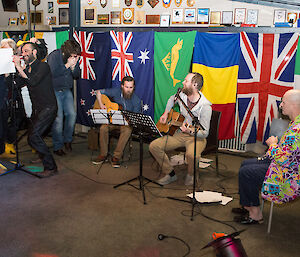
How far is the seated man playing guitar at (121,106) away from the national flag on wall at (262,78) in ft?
5.79

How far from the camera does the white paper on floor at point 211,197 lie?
438 centimetres

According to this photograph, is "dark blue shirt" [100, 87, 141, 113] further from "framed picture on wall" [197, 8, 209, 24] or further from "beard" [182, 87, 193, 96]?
"framed picture on wall" [197, 8, 209, 24]

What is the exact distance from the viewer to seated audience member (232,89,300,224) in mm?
3244

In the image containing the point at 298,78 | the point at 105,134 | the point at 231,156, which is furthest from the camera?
the point at 231,156

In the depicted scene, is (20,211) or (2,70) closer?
(20,211)

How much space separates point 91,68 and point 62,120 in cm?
129

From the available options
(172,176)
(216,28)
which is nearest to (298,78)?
(216,28)

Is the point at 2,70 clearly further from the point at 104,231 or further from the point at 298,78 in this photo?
the point at 298,78

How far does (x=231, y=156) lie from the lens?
6.25 metres

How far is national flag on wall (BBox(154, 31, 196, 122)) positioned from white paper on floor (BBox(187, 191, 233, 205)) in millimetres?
2082

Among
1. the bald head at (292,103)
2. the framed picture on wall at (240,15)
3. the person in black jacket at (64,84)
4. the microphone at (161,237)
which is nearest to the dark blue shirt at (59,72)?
the person in black jacket at (64,84)

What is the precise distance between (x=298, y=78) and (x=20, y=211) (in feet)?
13.8

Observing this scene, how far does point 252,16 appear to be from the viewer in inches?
338

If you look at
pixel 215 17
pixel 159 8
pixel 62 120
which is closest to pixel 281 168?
pixel 62 120
